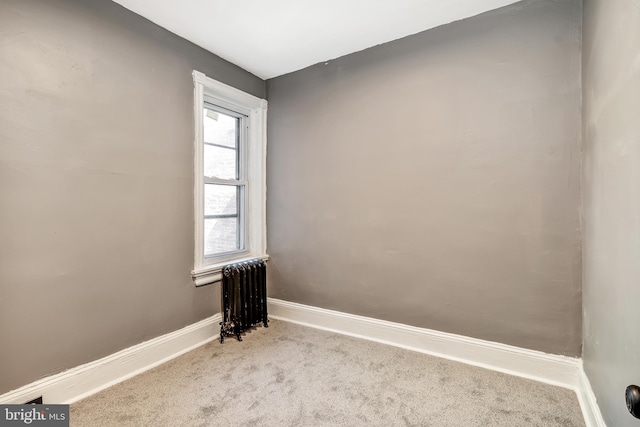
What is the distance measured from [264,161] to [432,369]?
2415 mm

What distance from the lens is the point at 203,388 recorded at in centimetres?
189

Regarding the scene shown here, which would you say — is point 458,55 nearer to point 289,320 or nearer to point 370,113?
point 370,113

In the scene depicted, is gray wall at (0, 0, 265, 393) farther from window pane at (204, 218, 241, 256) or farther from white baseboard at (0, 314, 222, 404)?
window pane at (204, 218, 241, 256)

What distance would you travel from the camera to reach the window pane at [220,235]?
282 cm

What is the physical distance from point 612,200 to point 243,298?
2612 millimetres

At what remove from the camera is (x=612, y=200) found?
1317 millimetres

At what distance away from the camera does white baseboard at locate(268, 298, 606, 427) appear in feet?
6.14

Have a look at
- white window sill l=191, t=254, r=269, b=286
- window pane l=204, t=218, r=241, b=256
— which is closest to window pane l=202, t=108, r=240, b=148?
window pane l=204, t=218, r=241, b=256

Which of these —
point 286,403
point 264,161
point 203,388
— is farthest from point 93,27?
point 286,403

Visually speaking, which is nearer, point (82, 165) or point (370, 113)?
point (82, 165)

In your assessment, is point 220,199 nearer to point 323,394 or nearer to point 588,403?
point 323,394

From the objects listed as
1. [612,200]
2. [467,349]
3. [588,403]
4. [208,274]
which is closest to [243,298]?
[208,274]

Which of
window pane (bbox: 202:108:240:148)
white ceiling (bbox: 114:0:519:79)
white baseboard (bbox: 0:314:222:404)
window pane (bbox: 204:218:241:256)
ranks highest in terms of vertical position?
white ceiling (bbox: 114:0:519:79)

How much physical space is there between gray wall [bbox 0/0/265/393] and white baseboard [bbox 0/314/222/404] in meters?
0.05
